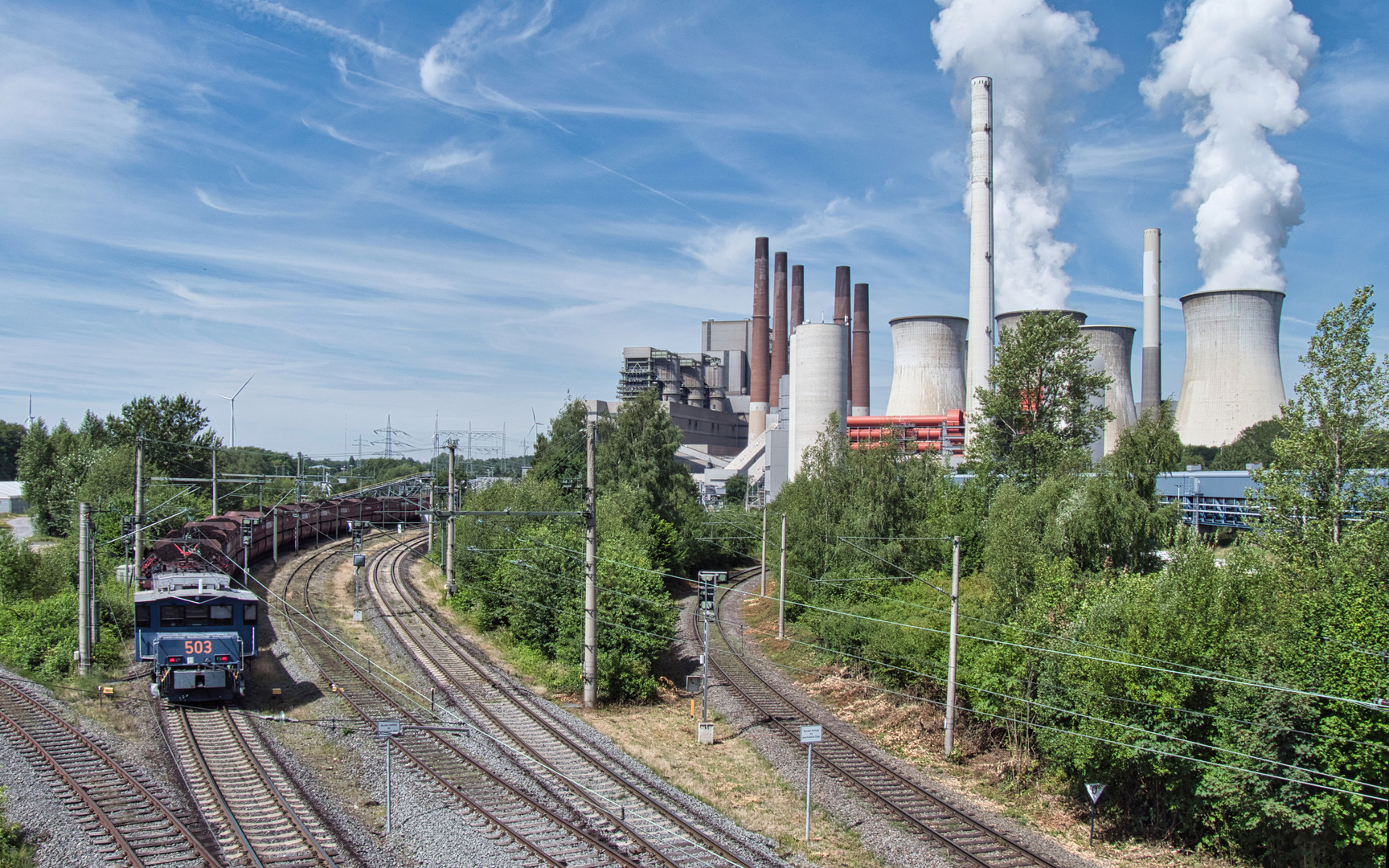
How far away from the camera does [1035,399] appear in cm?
4456

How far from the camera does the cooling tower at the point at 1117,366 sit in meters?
73.5

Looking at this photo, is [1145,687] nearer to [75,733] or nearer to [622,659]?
[622,659]

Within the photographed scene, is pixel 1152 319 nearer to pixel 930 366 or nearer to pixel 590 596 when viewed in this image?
pixel 930 366

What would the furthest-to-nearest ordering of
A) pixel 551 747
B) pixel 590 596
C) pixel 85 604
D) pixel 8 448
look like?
pixel 8 448 → pixel 590 596 → pixel 85 604 → pixel 551 747

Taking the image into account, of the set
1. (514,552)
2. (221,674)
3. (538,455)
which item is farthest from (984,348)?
(221,674)

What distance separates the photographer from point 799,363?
84688 millimetres

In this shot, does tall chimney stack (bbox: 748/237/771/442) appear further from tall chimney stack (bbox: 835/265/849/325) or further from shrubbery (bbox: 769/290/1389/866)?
shrubbery (bbox: 769/290/1389/866)

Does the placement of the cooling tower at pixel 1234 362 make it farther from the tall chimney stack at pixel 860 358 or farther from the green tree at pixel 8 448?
the green tree at pixel 8 448

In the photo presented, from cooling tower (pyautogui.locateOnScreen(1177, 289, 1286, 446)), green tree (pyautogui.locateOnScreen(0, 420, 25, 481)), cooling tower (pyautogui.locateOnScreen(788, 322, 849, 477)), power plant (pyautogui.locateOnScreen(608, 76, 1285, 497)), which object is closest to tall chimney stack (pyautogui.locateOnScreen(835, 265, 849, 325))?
power plant (pyautogui.locateOnScreen(608, 76, 1285, 497))

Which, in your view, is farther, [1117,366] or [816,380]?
[816,380]

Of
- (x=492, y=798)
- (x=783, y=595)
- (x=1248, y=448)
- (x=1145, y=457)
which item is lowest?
(x=492, y=798)

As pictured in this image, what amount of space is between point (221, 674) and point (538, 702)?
8101mm

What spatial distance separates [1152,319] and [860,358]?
31991 millimetres

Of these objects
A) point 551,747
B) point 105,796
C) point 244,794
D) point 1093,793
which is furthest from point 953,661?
point 105,796
